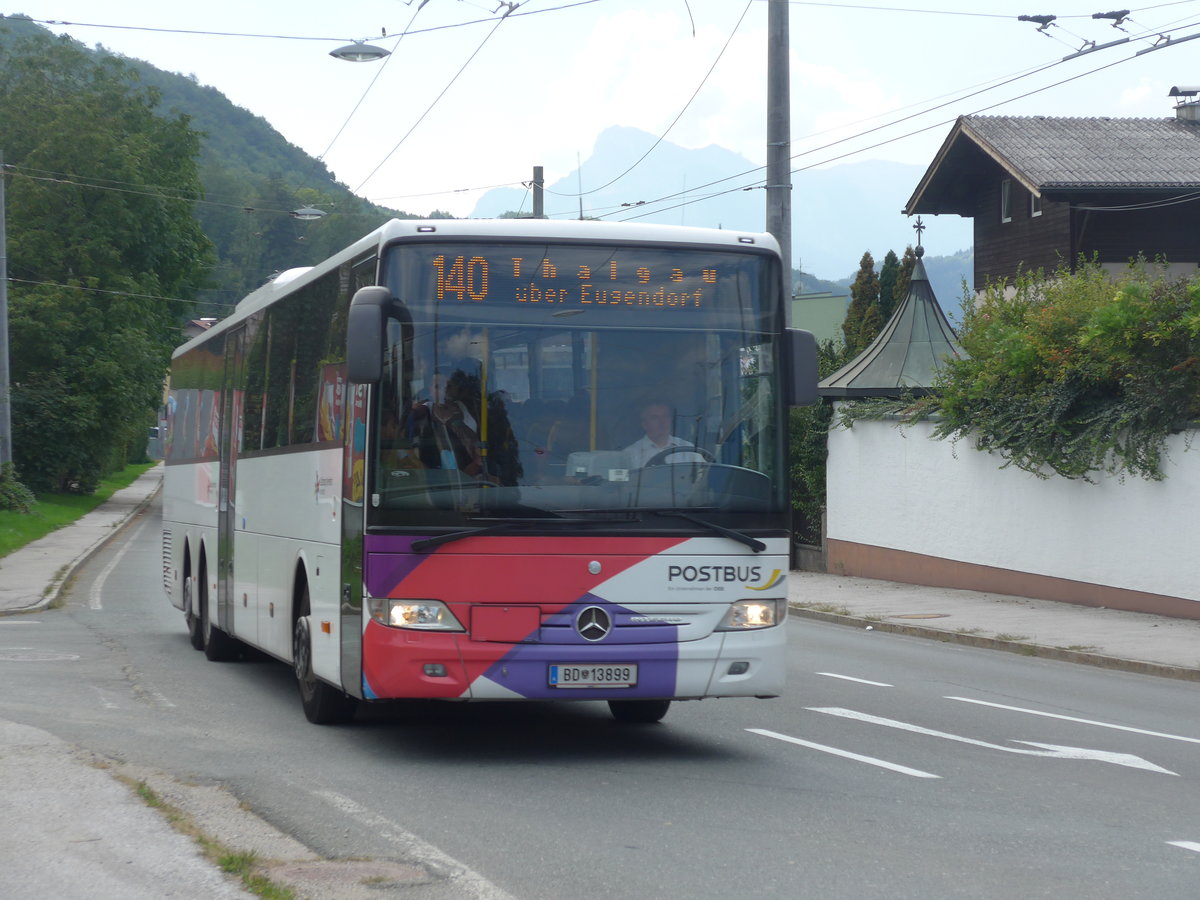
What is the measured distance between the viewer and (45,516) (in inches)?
1629

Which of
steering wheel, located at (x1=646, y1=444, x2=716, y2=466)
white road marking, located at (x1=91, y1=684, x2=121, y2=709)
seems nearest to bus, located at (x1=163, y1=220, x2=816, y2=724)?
steering wheel, located at (x1=646, y1=444, x2=716, y2=466)

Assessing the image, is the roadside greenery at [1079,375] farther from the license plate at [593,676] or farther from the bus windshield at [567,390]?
the license plate at [593,676]

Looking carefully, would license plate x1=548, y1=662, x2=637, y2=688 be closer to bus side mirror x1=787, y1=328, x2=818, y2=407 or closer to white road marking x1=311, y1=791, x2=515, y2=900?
white road marking x1=311, y1=791, x2=515, y2=900

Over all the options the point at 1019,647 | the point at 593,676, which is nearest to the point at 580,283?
the point at 593,676

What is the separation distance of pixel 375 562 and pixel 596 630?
4.04ft

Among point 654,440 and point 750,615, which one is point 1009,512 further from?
point 654,440

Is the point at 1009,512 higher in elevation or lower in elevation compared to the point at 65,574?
higher

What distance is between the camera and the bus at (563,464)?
8.34m

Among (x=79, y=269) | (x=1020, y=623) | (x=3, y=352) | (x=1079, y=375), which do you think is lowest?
(x=1020, y=623)

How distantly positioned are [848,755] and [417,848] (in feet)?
11.5

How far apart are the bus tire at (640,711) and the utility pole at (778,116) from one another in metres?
12.1

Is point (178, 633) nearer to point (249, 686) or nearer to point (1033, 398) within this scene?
point (249, 686)

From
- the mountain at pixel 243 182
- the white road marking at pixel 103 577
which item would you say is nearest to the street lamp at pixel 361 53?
the white road marking at pixel 103 577

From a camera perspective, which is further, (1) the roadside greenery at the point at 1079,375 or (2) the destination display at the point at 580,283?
(1) the roadside greenery at the point at 1079,375
